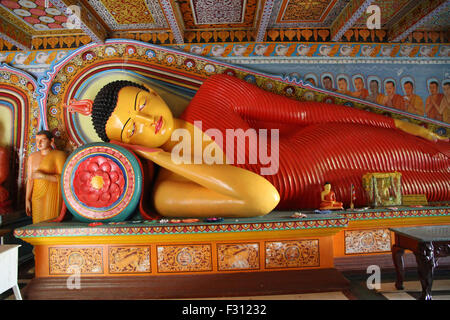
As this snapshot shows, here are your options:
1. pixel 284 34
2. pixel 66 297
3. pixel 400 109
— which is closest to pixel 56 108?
pixel 66 297

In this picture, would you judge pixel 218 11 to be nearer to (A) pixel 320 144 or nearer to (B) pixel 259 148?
(B) pixel 259 148

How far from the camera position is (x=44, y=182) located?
3516 millimetres

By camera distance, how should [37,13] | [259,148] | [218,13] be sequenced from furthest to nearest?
1. [218,13]
2. [37,13]
3. [259,148]

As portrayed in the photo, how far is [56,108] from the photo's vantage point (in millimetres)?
4059

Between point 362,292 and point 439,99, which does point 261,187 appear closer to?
point 362,292

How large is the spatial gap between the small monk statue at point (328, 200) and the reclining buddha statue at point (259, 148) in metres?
0.14

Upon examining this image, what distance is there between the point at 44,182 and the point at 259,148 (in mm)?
2555

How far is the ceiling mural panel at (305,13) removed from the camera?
3.61m

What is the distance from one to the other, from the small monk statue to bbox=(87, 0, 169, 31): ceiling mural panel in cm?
283

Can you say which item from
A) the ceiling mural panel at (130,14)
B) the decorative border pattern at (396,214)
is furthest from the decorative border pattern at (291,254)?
the ceiling mural panel at (130,14)

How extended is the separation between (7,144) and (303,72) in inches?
167

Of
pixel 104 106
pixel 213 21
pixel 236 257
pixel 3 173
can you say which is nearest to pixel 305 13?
pixel 213 21

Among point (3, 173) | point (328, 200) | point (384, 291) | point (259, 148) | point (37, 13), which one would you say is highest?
point (37, 13)

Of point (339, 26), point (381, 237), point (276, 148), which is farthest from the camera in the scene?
point (339, 26)
